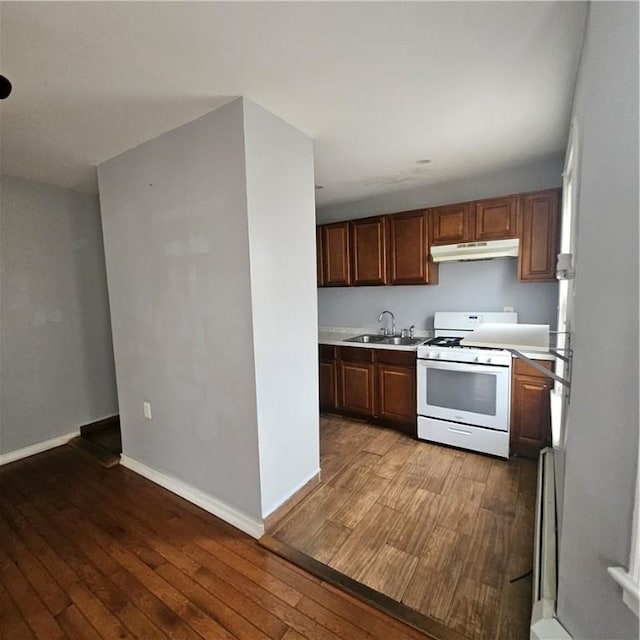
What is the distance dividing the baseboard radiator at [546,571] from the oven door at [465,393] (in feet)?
2.13

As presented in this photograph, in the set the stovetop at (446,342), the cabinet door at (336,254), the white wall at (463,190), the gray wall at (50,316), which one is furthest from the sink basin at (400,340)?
the gray wall at (50,316)

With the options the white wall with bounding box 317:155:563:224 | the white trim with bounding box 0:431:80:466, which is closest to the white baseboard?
the white trim with bounding box 0:431:80:466

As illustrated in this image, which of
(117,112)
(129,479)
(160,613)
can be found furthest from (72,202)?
(160,613)

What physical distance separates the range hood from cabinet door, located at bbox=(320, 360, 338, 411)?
1.58 meters

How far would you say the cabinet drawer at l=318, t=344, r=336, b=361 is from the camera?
361 centimetres

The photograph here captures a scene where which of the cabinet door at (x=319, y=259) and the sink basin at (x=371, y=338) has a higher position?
the cabinet door at (x=319, y=259)

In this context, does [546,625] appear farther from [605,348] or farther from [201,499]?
[201,499]

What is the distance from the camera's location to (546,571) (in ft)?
4.57

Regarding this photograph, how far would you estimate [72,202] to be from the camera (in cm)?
320

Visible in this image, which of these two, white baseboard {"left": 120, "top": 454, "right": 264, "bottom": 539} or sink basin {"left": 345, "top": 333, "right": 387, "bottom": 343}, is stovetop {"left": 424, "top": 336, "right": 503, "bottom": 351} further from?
white baseboard {"left": 120, "top": 454, "right": 264, "bottom": 539}

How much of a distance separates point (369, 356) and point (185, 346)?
1.85 metres

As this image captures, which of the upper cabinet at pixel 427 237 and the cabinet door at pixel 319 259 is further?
the cabinet door at pixel 319 259

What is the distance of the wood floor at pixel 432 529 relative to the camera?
1520 millimetres

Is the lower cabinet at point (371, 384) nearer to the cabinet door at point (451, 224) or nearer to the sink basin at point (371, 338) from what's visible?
the sink basin at point (371, 338)
